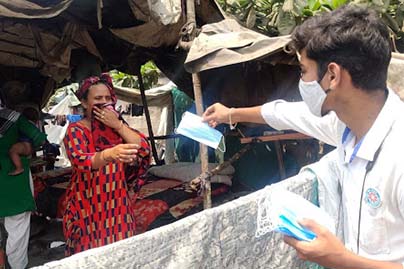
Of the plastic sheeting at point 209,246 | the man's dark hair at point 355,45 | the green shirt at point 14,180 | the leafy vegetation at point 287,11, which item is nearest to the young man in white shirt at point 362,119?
the man's dark hair at point 355,45

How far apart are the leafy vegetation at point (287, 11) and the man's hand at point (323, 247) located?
4069 mm

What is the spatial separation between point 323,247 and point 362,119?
432 millimetres

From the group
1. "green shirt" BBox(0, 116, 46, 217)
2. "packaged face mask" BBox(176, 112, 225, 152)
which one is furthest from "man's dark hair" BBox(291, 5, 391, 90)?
"green shirt" BBox(0, 116, 46, 217)

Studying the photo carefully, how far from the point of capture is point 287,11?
541 cm

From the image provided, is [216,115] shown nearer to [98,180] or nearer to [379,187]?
[98,180]

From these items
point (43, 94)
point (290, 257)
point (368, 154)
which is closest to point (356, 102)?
point (368, 154)

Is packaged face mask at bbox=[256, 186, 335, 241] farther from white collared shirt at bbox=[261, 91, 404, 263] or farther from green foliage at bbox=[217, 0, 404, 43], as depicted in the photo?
green foliage at bbox=[217, 0, 404, 43]

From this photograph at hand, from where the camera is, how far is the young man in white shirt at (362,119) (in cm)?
130

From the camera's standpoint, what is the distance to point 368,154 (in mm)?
1380

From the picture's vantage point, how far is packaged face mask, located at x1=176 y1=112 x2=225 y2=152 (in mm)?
2264

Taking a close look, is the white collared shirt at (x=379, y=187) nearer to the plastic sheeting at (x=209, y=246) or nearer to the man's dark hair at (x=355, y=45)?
the man's dark hair at (x=355, y=45)

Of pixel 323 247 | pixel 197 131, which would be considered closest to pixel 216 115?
pixel 197 131

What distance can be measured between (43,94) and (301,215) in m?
6.04

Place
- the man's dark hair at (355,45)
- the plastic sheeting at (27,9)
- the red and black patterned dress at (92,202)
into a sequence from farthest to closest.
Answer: the plastic sheeting at (27,9), the red and black patterned dress at (92,202), the man's dark hair at (355,45)
